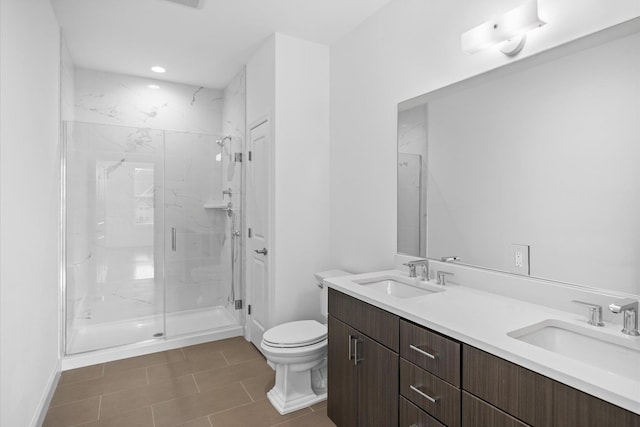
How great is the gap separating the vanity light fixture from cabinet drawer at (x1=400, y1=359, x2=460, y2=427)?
4.79 feet

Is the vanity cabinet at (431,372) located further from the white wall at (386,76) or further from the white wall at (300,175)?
the white wall at (300,175)

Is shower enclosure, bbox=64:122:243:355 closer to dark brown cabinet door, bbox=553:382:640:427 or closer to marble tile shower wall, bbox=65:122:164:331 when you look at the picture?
marble tile shower wall, bbox=65:122:164:331

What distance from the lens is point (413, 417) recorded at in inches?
57.4

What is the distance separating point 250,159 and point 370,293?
2061mm

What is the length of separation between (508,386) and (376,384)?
0.73 metres

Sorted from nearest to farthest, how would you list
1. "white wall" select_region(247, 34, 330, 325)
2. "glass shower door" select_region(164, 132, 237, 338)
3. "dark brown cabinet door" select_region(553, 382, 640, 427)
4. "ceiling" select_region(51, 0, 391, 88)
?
"dark brown cabinet door" select_region(553, 382, 640, 427)
"ceiling" select_region(51, 0, 391, 88)
"white wall" select_region(247, 34, 330, 325)
"glass shower door" select_region(164, 132, 237, 338)

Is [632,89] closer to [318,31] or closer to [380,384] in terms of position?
[380,384]

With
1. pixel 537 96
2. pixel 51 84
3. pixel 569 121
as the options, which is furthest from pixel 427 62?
pixel 51 84

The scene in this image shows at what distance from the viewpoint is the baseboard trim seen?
2033mm

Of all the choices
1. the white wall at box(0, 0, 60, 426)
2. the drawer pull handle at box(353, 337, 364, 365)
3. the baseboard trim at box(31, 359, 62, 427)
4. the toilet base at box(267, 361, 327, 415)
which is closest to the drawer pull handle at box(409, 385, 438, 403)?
the drawer pull handle at box(353, 337, 364, 365)

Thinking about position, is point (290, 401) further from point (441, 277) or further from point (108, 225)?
point (108, 225)

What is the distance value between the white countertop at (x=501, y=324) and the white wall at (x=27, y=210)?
61.0 inches

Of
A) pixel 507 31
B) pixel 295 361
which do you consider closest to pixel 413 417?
pixel 295 361

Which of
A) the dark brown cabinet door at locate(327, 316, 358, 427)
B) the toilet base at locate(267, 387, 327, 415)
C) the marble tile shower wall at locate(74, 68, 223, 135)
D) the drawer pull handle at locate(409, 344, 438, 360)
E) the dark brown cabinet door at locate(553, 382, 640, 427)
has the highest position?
the marble tile shower wall at locate(74, 68, 223, 135)
